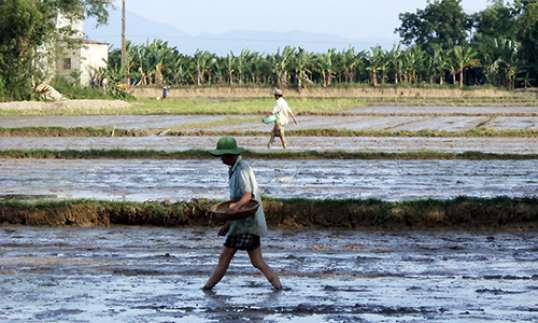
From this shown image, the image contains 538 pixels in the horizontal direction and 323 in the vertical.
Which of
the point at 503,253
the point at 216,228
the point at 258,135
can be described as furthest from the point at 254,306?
the point at 258,135

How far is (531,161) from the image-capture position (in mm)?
16297

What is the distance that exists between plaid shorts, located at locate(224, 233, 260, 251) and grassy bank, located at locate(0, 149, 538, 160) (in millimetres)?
10305

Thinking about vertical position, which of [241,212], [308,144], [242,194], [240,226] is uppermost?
[242,194]

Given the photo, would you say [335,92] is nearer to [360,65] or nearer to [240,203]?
[360,65]

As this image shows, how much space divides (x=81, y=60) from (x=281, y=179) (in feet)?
128

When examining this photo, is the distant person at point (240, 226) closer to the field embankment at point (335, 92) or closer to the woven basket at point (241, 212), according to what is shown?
the woven basket at point (241, 212)

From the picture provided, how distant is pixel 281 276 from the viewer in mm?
6828

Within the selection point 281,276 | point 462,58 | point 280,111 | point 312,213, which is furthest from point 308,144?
point 462,58

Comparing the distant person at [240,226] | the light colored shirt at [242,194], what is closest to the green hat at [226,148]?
the distant person at [240,226]

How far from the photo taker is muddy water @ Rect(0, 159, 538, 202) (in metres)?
11.5

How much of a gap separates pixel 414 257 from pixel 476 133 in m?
16.6

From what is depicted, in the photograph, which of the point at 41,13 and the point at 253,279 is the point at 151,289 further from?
the point at 41,13

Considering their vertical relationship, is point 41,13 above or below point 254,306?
above

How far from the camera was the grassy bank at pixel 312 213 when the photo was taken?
9562 millimetres
